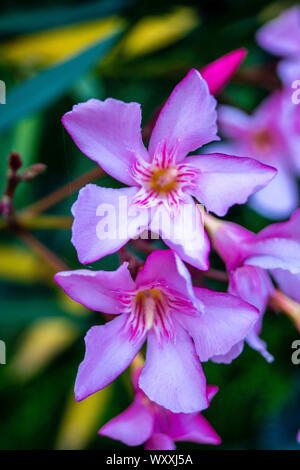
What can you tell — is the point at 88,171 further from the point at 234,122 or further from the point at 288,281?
the point at 288,281

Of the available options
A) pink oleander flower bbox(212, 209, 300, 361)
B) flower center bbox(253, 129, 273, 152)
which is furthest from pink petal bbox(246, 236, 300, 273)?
flower center bbox(253, 129, 273, 152)

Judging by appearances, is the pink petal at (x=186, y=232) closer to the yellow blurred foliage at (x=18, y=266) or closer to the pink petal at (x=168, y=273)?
the pink petal at (x=168, y=273)

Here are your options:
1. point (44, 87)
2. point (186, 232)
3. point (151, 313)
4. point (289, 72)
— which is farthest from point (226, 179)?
point (289, 72)

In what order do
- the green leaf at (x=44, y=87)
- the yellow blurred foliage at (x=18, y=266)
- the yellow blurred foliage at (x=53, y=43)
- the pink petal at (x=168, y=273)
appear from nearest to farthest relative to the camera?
the pink petal at (x=168, y=273), the green leaf at (x=44, y=87), the yellow blurred foliage at (x=53, y=43), the yellow blurred foliage at (x=18, y=266)

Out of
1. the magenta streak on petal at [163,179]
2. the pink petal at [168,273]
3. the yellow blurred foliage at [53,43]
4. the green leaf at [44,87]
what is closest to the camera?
the pink petal at [168,273]

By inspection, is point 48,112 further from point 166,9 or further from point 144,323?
point 144,323

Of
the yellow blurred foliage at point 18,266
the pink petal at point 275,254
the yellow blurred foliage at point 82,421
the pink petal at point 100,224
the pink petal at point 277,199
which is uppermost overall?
the pink petal at point 100,224

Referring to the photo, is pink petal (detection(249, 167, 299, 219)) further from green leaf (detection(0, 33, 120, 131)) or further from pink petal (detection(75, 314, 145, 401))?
pink petal (detection(75, 314, 145, 401))

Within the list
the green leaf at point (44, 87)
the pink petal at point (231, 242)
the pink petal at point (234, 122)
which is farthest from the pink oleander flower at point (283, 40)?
the pink petal at point (231, 242)
